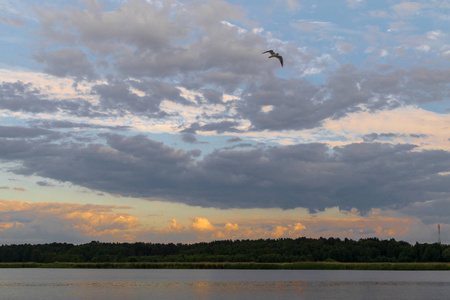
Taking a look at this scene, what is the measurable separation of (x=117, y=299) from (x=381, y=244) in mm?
154147

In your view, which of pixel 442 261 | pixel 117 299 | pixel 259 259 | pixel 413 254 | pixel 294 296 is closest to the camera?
pixel 117 299

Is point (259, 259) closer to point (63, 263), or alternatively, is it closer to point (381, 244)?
point (381, 244)

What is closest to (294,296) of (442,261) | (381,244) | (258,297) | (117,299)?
(258,297)

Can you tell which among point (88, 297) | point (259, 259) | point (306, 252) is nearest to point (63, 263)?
point (259, 259)

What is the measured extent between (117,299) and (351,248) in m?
143

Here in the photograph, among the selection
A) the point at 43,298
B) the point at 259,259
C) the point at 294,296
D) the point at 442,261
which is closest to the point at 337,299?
the point at 294,296

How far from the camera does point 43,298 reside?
58938mm

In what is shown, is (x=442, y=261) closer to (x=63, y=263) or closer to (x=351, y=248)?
(x=351, y=248)

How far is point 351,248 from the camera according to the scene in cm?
18838

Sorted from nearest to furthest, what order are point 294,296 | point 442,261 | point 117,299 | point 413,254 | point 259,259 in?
point 117,299, point 294,296, point 442,261, point 413,254, point 259,259

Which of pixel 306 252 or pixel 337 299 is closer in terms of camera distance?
pixel 337 299

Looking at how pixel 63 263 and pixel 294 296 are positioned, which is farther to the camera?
pixel 63 263

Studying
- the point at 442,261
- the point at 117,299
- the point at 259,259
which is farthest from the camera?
the point at 259,259

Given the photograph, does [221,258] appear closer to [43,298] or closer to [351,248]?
[351,248]
